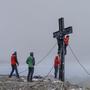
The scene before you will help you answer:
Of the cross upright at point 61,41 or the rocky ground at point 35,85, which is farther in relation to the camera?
the cross upright at point 61,41

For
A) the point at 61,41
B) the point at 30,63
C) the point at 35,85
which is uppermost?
the point at 61,41

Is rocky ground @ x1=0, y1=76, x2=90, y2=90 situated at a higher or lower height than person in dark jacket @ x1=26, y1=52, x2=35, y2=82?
lower

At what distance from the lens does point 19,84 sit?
1153 inches

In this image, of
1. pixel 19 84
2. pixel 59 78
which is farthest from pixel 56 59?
pixel 19 84

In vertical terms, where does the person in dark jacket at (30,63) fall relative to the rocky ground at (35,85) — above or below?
above

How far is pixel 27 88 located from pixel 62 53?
4.09 m

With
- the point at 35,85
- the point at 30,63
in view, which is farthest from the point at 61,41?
the point at 35,85

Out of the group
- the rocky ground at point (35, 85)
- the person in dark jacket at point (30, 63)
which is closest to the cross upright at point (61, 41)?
the rocky ground at point (35, 85)

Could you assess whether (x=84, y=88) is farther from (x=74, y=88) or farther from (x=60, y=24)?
(x=60, y=24)

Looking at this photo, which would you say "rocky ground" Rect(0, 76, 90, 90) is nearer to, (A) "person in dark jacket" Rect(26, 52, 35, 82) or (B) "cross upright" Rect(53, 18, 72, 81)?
(B) "cross upright" Rect(53, 18, 72, 81)

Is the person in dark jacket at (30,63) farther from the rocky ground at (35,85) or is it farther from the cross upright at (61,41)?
the cross upright at (61,41)

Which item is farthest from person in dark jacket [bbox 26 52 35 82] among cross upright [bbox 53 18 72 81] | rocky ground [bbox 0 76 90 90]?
cross upright [bbox 53 18 72 81]

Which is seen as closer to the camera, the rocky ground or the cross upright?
the rocky ground

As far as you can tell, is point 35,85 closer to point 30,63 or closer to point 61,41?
point 30,63
